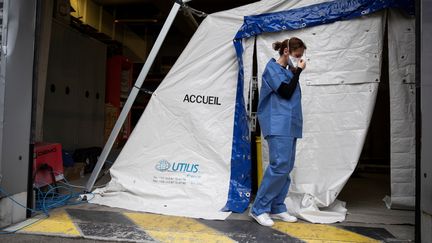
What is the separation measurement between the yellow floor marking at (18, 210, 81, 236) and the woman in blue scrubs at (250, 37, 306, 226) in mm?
1505

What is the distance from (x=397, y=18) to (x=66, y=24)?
487 cm

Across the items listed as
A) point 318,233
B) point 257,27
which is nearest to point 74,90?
point 257,27

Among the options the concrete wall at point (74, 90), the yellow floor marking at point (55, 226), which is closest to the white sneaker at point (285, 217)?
the yellow floor marking at point (55, 226)

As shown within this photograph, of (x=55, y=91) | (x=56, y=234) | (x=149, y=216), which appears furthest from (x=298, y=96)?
(x=55, y=91)

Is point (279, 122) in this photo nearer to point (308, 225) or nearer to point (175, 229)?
point (308, 225)

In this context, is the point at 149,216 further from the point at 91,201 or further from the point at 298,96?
the point at 298,96

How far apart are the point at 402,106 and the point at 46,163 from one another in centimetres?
376

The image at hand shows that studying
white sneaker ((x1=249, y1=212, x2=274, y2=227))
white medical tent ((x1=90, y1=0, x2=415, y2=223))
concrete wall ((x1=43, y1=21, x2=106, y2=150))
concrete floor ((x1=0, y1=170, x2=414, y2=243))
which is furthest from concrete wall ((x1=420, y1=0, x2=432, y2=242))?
concrete wall ((x1=43, y1=21, x2=106, y2=150))

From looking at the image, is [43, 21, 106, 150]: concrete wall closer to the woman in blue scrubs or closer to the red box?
the red box

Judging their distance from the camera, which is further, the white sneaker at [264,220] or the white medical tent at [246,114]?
the white medical tent at [246,114]

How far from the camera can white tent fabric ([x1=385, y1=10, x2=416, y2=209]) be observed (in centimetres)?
311

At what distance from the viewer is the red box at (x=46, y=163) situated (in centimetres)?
358

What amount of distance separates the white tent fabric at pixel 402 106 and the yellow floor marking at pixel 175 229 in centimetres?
180

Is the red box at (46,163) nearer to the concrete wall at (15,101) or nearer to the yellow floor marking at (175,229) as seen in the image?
the concrete wall at (15,101)
